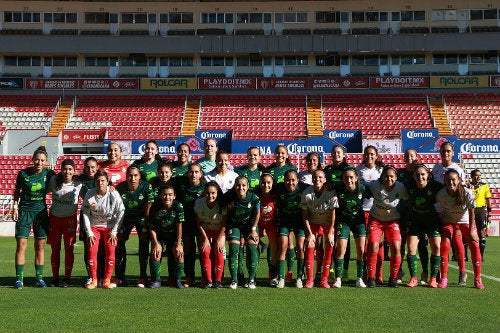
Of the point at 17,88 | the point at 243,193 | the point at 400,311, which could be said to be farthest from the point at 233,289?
the point at 17,88

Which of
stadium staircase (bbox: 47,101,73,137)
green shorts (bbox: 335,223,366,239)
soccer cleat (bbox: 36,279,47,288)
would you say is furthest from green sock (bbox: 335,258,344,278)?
stadium staircase (bbox: 47,101,73,137)

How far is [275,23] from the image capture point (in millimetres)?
42094

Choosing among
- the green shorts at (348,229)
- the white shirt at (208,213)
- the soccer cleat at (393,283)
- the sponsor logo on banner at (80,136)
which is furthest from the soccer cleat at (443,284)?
the sponsor logo on banner at (80,136)

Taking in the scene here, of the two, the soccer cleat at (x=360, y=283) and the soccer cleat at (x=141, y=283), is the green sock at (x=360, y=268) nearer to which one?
the soccer cleat at (x=360, y=283)

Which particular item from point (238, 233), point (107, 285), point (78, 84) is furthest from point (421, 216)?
point (78, 84)

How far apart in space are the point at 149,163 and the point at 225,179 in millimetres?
1178

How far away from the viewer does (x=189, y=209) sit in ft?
31.4

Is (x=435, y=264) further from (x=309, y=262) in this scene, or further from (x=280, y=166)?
(x=280, y=166)

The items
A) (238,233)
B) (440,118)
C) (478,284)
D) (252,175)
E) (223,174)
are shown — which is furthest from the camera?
(440,118)

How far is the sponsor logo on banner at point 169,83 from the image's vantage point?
41.0 metres


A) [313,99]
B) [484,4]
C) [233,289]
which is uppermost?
[484,4]

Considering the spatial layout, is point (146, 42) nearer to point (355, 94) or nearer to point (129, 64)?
point (129, 64)

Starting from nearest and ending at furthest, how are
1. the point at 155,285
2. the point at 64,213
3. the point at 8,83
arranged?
the point at 155,285, the point at 64,213, the point at 8,83

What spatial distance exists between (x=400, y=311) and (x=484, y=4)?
125 ft
